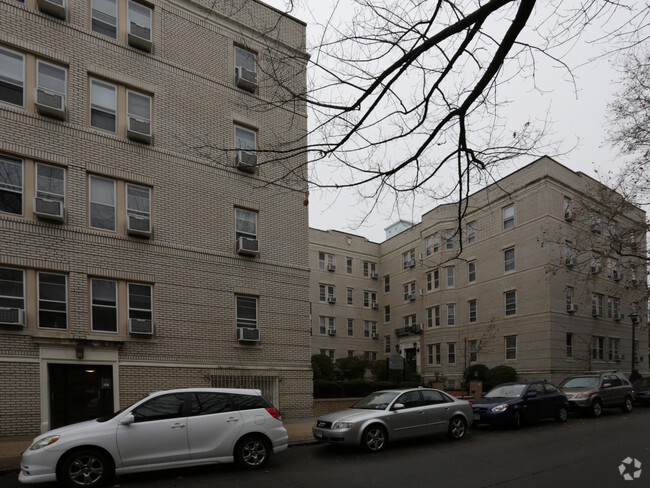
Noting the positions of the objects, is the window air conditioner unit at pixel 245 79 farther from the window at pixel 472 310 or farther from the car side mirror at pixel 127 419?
the window at pixel 472 310

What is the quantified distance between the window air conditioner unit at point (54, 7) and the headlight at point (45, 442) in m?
12.0

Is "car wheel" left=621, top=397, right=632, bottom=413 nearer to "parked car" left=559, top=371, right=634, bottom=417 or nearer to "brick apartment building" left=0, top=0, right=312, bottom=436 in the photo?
"parked car" left=559, top=371, right=634, bottom=417

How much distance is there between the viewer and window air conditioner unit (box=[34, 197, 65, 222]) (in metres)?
13.0

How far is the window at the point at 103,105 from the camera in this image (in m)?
14.6

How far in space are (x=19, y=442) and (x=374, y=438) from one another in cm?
844

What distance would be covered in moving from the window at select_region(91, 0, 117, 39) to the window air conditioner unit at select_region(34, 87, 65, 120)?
9.04 ft

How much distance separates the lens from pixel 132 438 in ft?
26.9

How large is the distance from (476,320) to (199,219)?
82.3 feet

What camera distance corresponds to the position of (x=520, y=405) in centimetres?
1434

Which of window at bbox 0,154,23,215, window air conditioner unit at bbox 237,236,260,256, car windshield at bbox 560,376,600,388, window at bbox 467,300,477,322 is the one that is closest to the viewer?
window at bbox 0,154,23,215

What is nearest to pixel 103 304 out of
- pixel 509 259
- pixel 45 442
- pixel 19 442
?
pixel 19 442

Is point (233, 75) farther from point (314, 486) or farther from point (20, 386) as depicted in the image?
point (314, 486)

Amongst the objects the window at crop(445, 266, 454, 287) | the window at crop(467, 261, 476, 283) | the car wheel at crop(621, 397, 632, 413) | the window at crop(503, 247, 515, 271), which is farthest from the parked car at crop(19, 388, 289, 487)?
the window at crop(445, 266, 454, 287)

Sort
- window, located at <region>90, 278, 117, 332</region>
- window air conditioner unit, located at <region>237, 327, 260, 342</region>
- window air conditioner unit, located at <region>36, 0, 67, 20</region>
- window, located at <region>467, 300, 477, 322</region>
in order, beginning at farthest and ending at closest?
window, located at <region>467, 300, 477, 322</region> → window air conditioner unit, located at <region>237, 327, 260, 342</region> → window, located at <region>90, 278, 117, 332</region> → window air conditioner unit, located at <region>36, 0, 67, 20</region>
